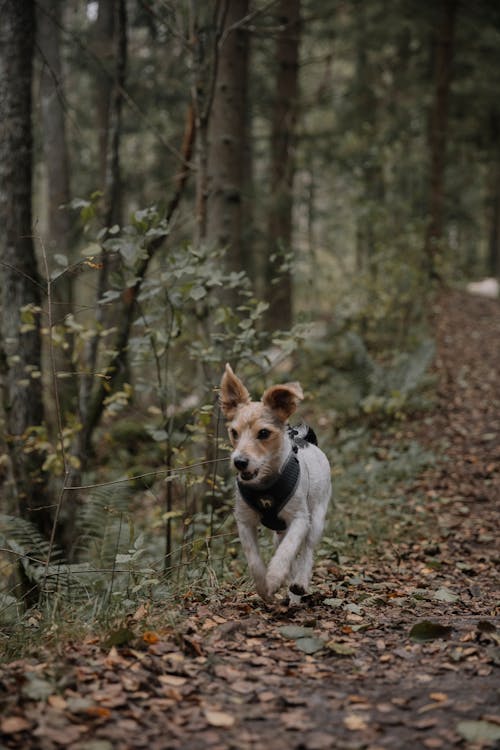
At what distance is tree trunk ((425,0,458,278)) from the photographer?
18.2 meters

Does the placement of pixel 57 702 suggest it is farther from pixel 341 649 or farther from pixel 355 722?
pixel 341 649

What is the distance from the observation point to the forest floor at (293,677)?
2.98 m

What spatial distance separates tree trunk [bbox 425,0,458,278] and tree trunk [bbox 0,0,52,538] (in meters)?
11.6

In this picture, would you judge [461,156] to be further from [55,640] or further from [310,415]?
[55,640]

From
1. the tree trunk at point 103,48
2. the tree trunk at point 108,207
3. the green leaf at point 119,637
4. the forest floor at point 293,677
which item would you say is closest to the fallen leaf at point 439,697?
the forest floor at point 293,677

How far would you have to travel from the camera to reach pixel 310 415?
13.1 meters

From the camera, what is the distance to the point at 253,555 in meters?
4.41

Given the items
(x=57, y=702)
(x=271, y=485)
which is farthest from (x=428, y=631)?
(x=57, y=702)

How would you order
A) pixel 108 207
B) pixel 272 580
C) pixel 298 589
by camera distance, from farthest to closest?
pixel 108 207 → pixel 298 589 → pixel 272 580

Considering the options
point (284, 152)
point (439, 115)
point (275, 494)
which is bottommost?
point (275, 494)

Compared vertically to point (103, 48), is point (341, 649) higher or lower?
lower

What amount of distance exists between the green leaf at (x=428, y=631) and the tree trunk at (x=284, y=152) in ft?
31.4

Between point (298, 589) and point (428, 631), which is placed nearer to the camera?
point (428, 631)

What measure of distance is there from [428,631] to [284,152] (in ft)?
38.8
